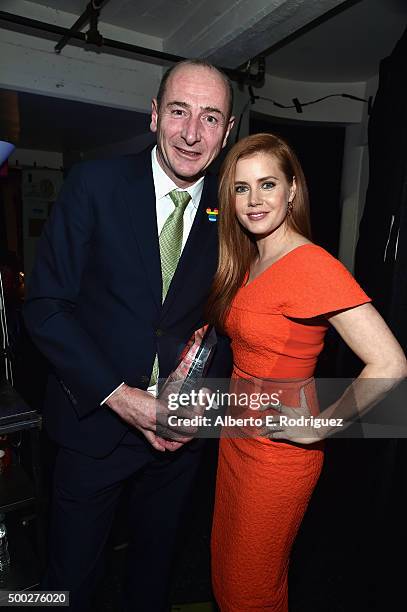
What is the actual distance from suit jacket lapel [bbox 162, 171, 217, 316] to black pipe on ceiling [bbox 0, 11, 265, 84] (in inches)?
76.6

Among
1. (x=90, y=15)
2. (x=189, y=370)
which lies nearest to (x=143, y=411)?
(x=189, y=370)

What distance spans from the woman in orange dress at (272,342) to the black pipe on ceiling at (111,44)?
2069 millimetres

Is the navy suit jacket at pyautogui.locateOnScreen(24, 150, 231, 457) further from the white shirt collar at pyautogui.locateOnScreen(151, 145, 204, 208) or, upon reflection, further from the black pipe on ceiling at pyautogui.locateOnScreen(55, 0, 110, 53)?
the black pipe on ceiling at pyautogui.locateOnScreen(55, 0, 110, 53)

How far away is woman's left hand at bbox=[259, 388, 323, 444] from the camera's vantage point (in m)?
1.35

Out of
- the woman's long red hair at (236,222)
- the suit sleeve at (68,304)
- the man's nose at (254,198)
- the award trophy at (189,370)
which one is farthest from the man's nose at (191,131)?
the award trophy at (189,370)

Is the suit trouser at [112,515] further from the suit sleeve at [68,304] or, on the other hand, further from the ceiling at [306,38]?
the ceiling at [306,38]

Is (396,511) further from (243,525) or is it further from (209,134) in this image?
(209,134)

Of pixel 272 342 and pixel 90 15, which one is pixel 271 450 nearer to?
pixel 272 342

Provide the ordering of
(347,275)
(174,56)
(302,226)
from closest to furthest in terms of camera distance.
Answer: (347,275) < (302,226) < (174,56)

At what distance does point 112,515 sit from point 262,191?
1223mm

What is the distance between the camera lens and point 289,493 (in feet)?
4.69

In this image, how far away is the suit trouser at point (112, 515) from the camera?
1.47 meters

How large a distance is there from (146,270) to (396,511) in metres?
1.60

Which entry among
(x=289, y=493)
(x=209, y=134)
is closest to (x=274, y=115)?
(x=209, y=134)
